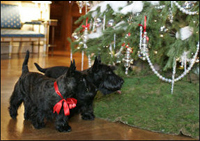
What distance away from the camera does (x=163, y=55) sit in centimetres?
402

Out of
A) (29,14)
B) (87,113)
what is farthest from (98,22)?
(29,14)

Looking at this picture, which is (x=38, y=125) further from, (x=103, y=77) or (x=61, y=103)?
(x=103, y=77)

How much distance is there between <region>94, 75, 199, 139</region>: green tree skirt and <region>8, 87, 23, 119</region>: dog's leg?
0.75 metres

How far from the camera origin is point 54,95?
2.40 meters

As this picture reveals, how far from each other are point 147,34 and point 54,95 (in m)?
1.82

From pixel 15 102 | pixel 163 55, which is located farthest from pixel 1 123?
pixel 163 55

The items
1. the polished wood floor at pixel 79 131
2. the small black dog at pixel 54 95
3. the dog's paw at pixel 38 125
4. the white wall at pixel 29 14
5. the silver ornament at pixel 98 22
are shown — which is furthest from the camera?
the white wall at pixel 29 14

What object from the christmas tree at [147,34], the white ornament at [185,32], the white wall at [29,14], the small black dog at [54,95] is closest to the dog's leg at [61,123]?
the small black dog at [54,95]

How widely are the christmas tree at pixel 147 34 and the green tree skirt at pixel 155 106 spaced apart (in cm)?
22

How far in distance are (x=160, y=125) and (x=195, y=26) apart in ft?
4.44

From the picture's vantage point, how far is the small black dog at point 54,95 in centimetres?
237

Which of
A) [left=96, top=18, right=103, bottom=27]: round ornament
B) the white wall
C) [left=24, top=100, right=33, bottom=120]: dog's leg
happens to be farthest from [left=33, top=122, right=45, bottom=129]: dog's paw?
the white wall

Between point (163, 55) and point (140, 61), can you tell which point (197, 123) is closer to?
point (163, 55)

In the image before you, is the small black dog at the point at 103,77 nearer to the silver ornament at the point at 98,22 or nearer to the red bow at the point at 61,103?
the red bow at the point at 61,103
